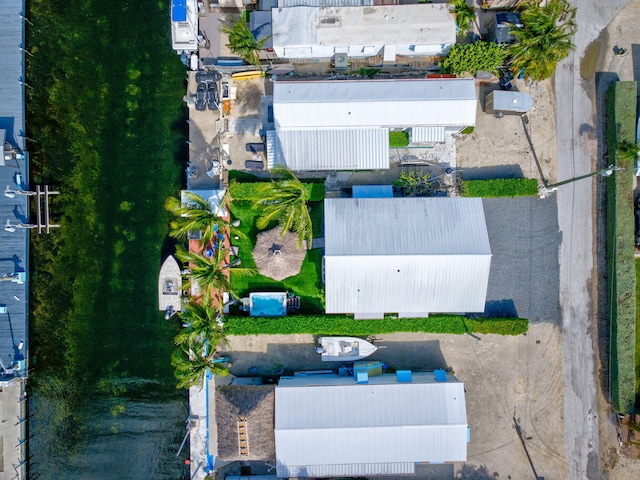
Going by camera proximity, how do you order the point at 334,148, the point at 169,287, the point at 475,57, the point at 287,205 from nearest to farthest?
1. the point at 287,205
2. the point at 475,57
3. the point at 334,148
4. the point at 169,287

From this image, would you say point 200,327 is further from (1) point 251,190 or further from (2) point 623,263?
(2) point 623,263

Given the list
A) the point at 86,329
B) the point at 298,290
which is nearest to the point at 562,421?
the point at 298,290

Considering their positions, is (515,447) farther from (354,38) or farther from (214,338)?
(354,38)

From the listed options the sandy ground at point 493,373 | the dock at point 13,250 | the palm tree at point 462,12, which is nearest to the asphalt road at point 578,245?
the sandy ground at point 493,373

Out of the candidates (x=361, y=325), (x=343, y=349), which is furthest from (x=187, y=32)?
(x=343, y=349)

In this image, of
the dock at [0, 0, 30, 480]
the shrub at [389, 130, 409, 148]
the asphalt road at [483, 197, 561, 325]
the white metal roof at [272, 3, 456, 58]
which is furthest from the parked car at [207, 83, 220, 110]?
the asphalt road at [483, 197, 561, 325]

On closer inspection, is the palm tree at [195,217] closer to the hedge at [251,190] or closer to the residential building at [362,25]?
the hedge at [251,190]
